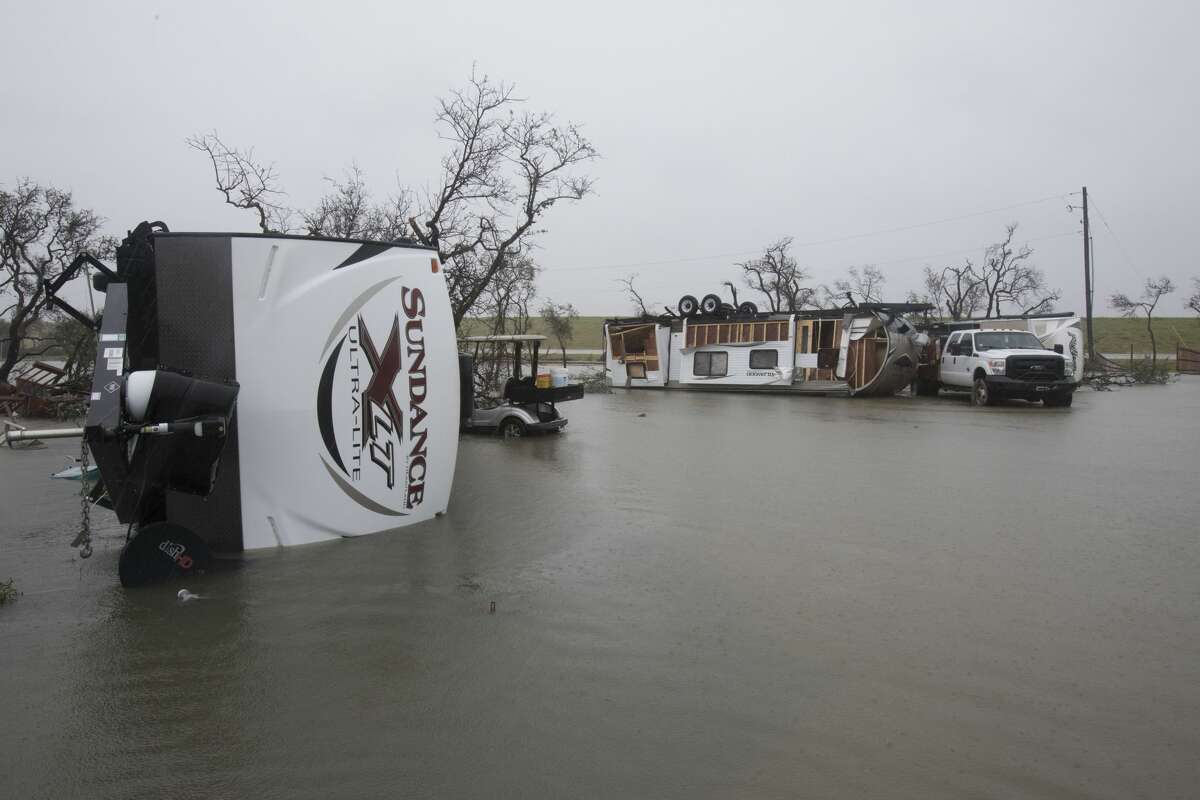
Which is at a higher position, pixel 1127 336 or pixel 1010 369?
pixel 1127 336

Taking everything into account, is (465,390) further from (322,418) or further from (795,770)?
(795,770)

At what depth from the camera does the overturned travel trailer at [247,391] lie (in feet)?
17.3

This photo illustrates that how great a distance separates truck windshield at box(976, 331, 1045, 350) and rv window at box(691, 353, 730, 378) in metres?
8.28

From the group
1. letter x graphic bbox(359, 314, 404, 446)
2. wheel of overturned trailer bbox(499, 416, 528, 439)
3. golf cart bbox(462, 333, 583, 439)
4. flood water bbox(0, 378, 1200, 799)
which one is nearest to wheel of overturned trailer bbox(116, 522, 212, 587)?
flood water bbox(0, 378, 1200, 799)

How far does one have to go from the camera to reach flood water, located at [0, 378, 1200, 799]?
3184mm

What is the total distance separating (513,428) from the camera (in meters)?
14.5

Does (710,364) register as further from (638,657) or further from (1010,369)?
(638,657)

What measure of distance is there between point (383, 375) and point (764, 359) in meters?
22.2

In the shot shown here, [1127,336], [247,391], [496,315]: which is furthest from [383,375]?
[1127,336]

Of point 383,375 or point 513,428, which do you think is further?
point 513,428

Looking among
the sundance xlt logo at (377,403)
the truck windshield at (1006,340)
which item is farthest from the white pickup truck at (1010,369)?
the sundance xlt logo at (377,403)

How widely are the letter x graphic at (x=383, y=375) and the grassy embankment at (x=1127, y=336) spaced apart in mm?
49992

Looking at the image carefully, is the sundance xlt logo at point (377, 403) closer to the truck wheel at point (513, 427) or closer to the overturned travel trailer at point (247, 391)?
the overturned travel trailer at point (247, 391)

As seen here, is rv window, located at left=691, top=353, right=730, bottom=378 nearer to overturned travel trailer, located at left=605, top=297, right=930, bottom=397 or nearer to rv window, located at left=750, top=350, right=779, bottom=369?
overturned travel trailer, located at left=605, top=297, right=930, bottom=397
